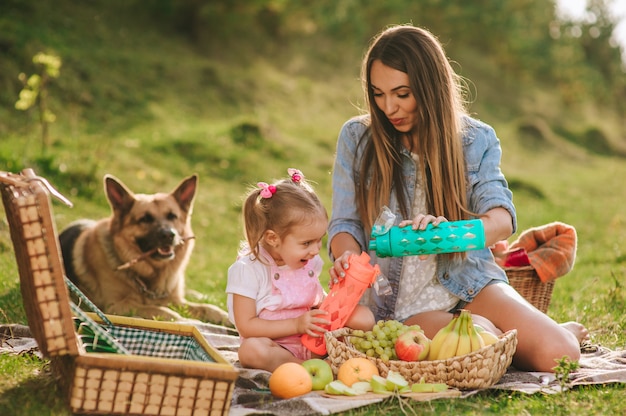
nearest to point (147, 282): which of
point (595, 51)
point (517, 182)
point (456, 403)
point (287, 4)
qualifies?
point (456, 403)

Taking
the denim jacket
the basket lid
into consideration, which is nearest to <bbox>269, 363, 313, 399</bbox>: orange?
the basket lid

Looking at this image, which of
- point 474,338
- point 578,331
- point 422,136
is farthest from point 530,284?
point 474,338

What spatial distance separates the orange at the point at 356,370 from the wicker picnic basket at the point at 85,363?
0.63m

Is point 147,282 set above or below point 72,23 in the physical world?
below

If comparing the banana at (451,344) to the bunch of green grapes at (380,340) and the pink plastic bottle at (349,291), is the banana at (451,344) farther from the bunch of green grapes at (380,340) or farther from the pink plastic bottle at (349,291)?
the pink plastic bottle at (349,291)

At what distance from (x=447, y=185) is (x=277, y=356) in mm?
1281

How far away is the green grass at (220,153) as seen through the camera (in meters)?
4.50

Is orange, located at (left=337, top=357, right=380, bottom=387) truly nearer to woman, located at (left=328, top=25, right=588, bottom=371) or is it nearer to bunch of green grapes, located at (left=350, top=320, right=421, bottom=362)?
bunch of green grapes, located at (left=350, top=320, right=421, bottom=362)

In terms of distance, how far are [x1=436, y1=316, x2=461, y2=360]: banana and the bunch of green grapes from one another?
19cm

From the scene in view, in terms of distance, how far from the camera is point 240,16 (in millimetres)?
15883

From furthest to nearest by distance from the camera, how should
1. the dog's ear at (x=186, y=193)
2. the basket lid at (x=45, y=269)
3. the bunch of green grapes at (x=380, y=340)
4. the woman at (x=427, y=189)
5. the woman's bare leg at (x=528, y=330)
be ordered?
the dog's ear at (x=186, y=193)
the woman at (x=427, y=189)
the woman's bare leg at (x=528, y=330)
the bunch of green grapes at (x=380, y=340)
the basket lid at (x=45, y=269)

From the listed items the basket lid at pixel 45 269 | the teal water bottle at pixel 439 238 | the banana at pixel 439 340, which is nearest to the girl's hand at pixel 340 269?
the teal water bottle at pixel 439 238

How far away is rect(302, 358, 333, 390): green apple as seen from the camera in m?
3.29

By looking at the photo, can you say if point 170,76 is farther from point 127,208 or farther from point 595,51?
point 595,51
